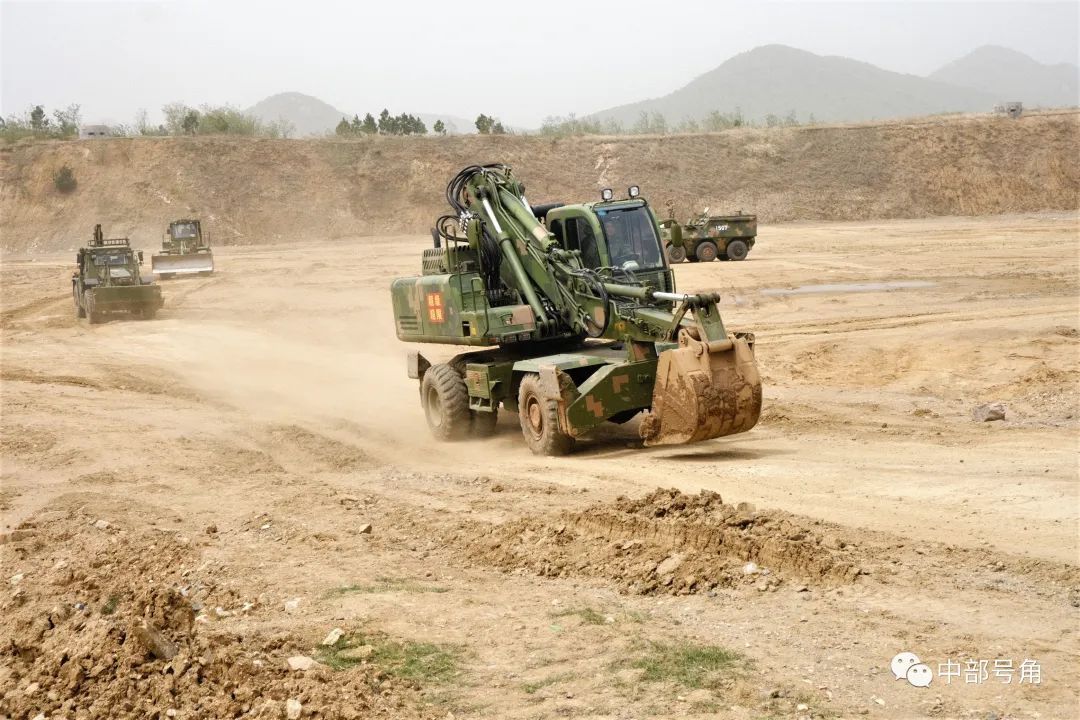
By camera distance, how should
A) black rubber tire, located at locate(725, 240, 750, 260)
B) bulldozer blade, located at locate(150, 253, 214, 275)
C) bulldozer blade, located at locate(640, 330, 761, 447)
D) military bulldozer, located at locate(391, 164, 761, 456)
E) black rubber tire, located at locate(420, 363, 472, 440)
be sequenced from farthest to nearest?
bulldozer blade, located at locate(150, 253, 214, 275), black rubber tire, located at locate(725, 240, 750, 260), black rubber tire, located at locate(420, 363, 472, 440), military bulldozer, located at locate(391, 164, 761, 456), bulldozer blade, located at locate(640, 330, 761, 447)

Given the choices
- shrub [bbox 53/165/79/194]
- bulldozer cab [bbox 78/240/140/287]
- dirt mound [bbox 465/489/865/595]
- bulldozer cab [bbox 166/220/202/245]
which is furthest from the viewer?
shrub [bbox 53/165/79/194]

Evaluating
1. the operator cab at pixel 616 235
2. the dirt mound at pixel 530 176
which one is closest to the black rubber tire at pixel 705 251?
the dirt mound at pixel 530 176

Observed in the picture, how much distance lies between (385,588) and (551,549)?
136 cm

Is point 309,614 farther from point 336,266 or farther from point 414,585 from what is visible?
point 336,266

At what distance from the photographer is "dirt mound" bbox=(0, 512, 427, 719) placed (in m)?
6.03

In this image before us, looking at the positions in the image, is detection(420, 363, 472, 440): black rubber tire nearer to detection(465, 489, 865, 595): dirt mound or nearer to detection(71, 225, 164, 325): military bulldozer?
detection(465, 489, 865, 595): dirt mound

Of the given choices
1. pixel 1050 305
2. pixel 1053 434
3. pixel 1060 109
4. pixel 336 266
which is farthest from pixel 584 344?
pixel 1060 109

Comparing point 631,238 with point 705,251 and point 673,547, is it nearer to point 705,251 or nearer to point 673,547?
point 673,547

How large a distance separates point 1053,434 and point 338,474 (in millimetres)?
7614

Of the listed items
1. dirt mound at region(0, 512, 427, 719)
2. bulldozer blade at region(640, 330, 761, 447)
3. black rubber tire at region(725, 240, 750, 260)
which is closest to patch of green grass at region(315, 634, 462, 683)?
dirt mound at region(0, 512, 427, 719)

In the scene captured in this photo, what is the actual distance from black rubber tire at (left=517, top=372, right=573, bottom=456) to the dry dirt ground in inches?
13.7

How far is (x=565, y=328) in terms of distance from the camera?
13883mm

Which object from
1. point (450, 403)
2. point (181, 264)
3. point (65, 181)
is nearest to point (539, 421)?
point (450, 403)

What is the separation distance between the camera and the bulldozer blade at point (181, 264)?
39594mm
